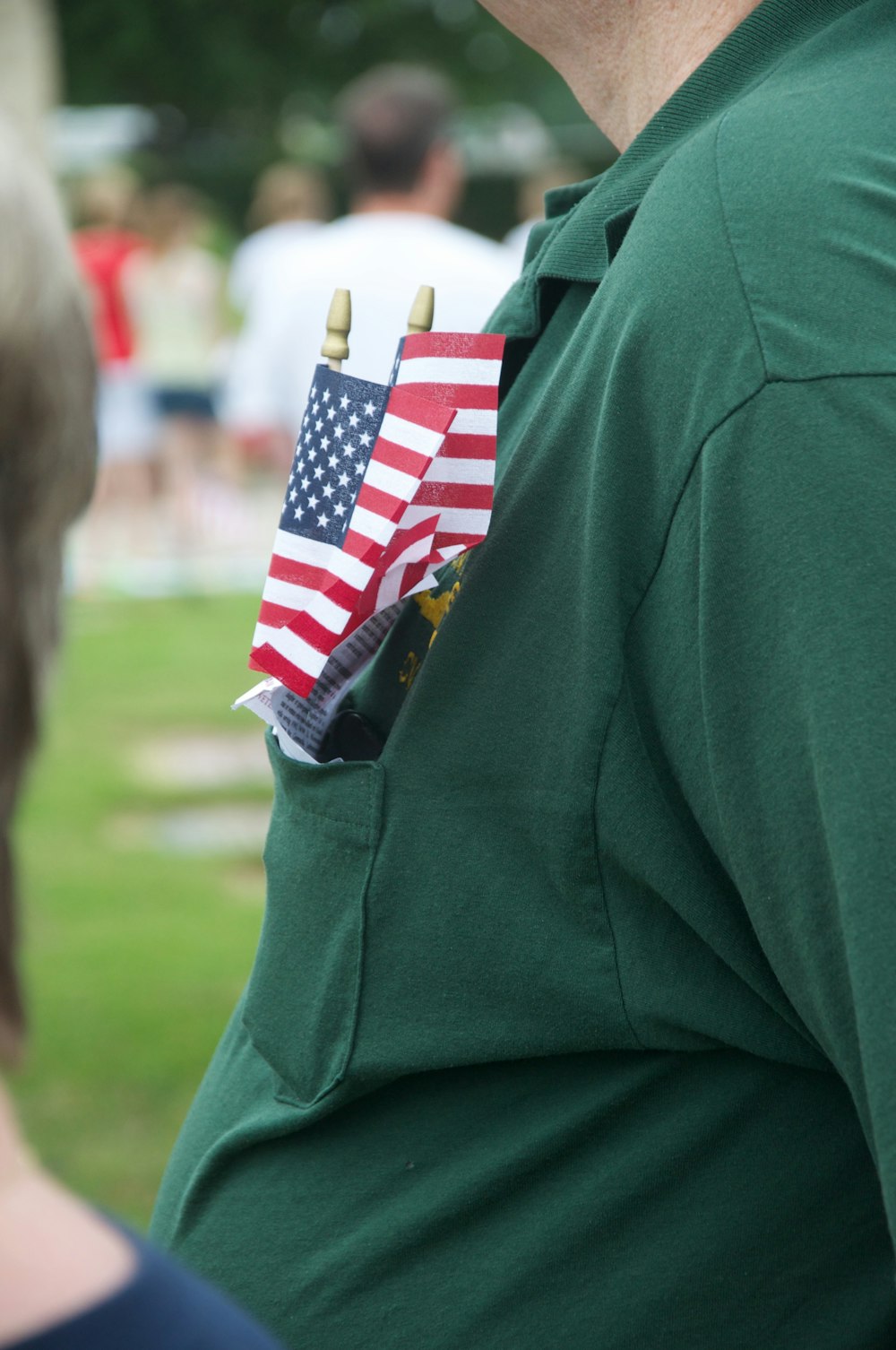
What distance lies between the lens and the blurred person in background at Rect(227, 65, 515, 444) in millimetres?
4652

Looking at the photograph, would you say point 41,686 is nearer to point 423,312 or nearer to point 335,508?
point 335,508

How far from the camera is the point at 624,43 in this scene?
1.36 meters

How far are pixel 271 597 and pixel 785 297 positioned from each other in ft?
1.49

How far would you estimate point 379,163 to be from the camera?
17.3 feet

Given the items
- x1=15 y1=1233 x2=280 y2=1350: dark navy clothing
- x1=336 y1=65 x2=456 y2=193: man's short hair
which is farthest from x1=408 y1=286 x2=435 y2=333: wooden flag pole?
x1=336 y1=65 x2=456 y2=193: man's short hair

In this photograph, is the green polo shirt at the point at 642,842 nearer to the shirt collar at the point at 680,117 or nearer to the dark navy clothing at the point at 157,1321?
the shirt collar at the point at 680,117

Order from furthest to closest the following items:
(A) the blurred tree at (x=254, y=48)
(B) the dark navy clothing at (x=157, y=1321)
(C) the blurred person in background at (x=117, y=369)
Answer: (A) the blurred tree at (x=254, y=48) < (C) the blurred person in background at (x=117, y=369) < (B) the dark navy clothing at (x=157, y=1321)

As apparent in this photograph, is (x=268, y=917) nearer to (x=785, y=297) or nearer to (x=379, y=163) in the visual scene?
(x=785, y=297)

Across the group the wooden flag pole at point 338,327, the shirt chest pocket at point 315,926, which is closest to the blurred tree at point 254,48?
the wooden flag pole at point 338,327

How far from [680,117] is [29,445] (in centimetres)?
56

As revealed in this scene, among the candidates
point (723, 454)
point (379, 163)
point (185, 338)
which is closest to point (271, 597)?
point (723, 454)

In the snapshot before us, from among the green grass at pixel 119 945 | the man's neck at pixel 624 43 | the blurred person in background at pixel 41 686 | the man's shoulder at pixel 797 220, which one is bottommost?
the green grass at pixel 119 945

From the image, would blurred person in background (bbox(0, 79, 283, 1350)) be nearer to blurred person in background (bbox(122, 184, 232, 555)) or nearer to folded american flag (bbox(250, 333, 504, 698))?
folded american flag (bbox(250, 333, 504, 698))

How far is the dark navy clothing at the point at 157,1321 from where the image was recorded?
0.79m
